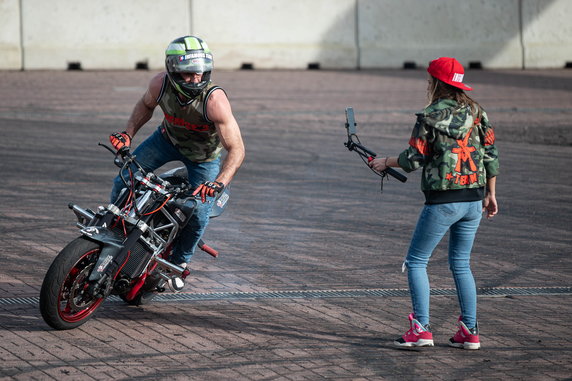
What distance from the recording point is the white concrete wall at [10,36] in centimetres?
2080

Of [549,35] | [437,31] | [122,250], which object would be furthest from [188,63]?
[549,35]

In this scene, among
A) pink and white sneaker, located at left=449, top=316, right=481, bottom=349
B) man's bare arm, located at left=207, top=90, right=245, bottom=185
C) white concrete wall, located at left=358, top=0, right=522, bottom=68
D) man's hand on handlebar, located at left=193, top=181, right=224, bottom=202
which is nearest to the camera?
pink and white sneaker, located at left=449, top=316, right=481, bottom=349

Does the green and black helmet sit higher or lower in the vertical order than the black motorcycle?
higher

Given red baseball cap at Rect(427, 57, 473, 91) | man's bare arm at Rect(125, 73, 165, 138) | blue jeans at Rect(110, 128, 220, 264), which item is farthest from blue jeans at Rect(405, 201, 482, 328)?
man's bare arm at Rect(125, 73, 165, 138)

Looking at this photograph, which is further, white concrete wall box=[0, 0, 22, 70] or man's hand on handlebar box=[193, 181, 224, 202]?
white concrete wall box=[0, 0, 22, 70]

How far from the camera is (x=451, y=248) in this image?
5.95 m

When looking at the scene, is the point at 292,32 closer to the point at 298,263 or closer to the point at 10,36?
the point at 10,36

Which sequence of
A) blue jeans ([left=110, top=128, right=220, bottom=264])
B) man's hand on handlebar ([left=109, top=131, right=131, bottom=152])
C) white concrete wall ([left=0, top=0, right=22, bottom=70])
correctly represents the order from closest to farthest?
man's hand on handlebar ([left=109, top=131, right=131, bottom=152])
blue jeans ([left=110, top=128, right=220, bottom=264])
white concrete wall ([left=0, top=0, right=22, bottom=70])

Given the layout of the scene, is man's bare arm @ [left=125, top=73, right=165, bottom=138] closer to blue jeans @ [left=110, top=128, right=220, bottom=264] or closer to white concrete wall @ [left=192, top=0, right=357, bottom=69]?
blue jeans @ [left=110, top=128, right=220, bottom=264]

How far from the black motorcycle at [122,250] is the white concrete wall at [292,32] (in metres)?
15.6

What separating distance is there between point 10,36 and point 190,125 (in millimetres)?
15624

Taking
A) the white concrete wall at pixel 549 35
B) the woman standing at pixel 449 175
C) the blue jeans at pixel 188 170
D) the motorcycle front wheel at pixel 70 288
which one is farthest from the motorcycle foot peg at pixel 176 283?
the white concrete wall at pixel 549 35

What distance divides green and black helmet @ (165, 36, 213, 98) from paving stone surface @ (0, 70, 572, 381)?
57.5 inches

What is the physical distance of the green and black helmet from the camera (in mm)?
6211
